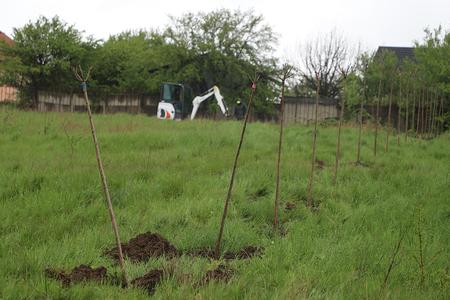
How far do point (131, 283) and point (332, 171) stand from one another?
18.4 feet

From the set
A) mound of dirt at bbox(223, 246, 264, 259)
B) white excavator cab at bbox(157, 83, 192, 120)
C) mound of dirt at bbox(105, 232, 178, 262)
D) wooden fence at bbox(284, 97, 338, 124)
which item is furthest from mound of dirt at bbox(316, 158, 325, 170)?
wooden fence at bbox(284, 97, 338, 124)

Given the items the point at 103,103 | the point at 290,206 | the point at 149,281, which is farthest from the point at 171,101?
the point at 149,281

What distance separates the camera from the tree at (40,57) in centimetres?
2517

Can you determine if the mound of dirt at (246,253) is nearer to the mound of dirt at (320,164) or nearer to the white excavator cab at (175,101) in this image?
the mound of dirt at (320,164)

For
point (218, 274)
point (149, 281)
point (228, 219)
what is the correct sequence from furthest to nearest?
point (228, 219) < point (218, 274) < point (149, 281)

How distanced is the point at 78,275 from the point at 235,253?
148cm

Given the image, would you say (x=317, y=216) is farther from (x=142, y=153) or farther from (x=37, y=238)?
(x=142, y=153)

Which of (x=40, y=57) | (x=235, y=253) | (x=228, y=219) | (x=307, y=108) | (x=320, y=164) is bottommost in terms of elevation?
(x=235, y=253)

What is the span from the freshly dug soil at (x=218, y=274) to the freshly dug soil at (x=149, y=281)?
33cm

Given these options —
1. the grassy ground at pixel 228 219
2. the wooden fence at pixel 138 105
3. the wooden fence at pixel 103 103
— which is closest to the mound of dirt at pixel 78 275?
the grassy ground at pixel 228 219

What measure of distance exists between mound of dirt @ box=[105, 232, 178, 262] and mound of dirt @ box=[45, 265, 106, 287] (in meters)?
0.46

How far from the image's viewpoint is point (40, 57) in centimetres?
2591

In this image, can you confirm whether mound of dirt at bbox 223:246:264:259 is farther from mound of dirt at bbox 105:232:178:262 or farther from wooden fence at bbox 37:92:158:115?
wooden fence at bbox 37:92:158:115

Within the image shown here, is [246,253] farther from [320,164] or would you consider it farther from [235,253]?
[320,164]
